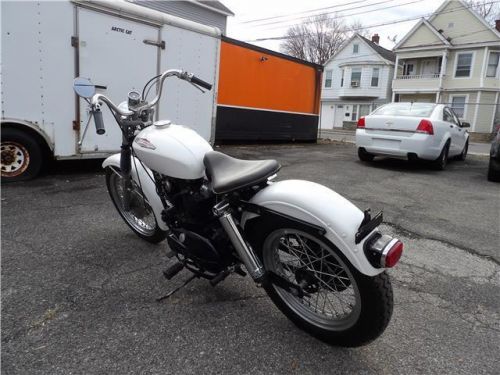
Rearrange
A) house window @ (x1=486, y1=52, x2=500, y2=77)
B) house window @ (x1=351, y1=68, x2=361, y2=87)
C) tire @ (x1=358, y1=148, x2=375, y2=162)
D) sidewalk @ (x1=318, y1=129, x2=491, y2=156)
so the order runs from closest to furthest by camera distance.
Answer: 1. tire @ (x1=358, y1=148, x2=375, y2=162)
2. sidewalk @ (x1=318, y1=129, x2=491, y2=156)
3. house window @ (x1=486, y1=52, x2=500, y2=77)
4. house window @ (x1=351, y1=68, x2=361, y2=87)

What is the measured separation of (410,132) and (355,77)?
28.2 meters

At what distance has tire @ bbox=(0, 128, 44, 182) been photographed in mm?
5043

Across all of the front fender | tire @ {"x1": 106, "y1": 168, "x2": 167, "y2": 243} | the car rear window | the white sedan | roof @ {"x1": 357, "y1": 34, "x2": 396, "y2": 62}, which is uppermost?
roof @ {"x1": 357, "y1": 34, "x2": 396, "y2": 62}

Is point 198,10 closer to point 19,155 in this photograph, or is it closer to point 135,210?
point 19,155

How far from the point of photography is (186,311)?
241 cm

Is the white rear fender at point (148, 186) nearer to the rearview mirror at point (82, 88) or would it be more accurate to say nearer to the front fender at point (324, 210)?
the rearview mirror at point (82, 88)

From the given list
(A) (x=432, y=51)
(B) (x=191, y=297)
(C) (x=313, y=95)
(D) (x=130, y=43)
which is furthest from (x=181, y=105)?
(A) (x=432, y=51)

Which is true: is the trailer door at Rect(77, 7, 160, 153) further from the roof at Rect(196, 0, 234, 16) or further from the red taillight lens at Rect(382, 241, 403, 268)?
the roof at Rect(196, 0, 234, 16)

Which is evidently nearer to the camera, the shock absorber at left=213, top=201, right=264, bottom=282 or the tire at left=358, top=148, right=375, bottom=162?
the shock absorber at left=213, top=201, right=264, bottom=282

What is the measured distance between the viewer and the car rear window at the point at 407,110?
25.8 feet

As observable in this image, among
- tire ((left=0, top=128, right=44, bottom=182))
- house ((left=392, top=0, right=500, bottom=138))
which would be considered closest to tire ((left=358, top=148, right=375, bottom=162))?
tire ((left=0, top=128, right=44, bottom=182))

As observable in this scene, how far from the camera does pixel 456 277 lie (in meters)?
3.03

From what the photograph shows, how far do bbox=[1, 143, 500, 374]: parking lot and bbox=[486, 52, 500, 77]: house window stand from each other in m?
27.4

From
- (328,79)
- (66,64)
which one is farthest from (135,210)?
(328,79)
